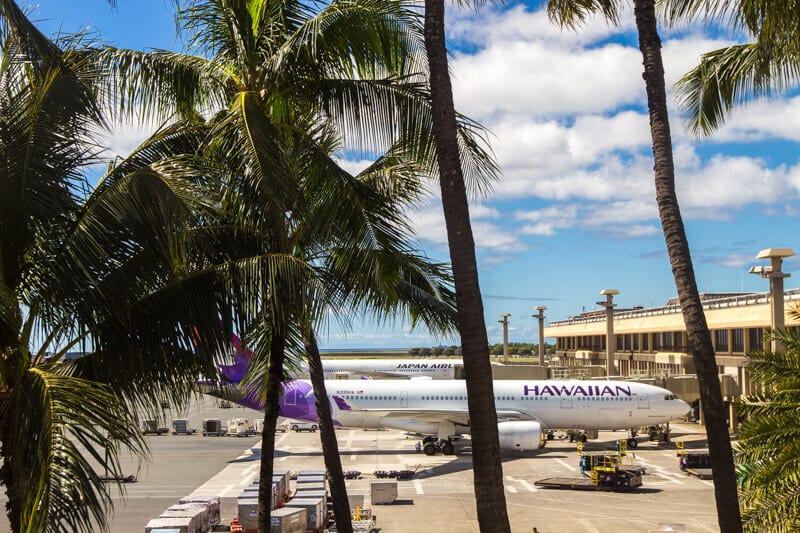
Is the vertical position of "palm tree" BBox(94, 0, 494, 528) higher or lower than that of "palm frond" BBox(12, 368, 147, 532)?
higher

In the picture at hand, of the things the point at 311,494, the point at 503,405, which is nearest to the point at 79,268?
the point at 311,494

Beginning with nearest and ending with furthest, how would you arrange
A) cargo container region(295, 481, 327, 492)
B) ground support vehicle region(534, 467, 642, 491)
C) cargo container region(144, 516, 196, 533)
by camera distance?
1. cargo container region(144, 516, 196, 533)
2. cargo container region(295, 481, 327, 492)
3. ground support vehicle region(534, 467, 642, 491)

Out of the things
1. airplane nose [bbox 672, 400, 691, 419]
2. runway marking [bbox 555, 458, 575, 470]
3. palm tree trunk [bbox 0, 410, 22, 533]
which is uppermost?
palm tree trunk [bbox 0, 410, 22, 533]

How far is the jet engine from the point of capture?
125 feet

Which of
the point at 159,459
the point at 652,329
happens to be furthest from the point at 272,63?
the point at 652,329

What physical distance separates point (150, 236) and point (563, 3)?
7.49m

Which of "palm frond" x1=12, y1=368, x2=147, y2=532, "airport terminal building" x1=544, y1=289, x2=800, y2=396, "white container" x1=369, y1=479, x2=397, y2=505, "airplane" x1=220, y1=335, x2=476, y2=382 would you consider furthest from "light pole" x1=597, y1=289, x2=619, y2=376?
"palm frond" x1=12, y1=368, x2=147, y2=532

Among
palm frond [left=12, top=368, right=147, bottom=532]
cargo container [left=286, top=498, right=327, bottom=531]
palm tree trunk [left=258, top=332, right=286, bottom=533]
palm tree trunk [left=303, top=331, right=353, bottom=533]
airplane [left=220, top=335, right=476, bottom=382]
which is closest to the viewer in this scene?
palm frond [left=12, top=368, right=147, bottom=532]

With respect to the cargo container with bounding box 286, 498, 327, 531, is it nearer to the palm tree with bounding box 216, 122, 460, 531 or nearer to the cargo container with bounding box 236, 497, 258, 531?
the cargo container with bounding box 236, 497, 258, 531

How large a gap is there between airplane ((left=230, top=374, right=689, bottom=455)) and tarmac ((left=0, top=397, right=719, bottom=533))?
5.19ft

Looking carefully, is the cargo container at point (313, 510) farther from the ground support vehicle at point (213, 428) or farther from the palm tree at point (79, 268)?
the ground support vehicle at point (213, 428)

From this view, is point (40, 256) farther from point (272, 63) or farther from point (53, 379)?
point (272, 63)

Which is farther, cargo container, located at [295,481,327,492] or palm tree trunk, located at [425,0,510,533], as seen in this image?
cargo container, located at [295,481,327,492]

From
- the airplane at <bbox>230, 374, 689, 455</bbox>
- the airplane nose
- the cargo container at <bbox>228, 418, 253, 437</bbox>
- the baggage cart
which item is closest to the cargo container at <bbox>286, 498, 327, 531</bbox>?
the baggage cart
